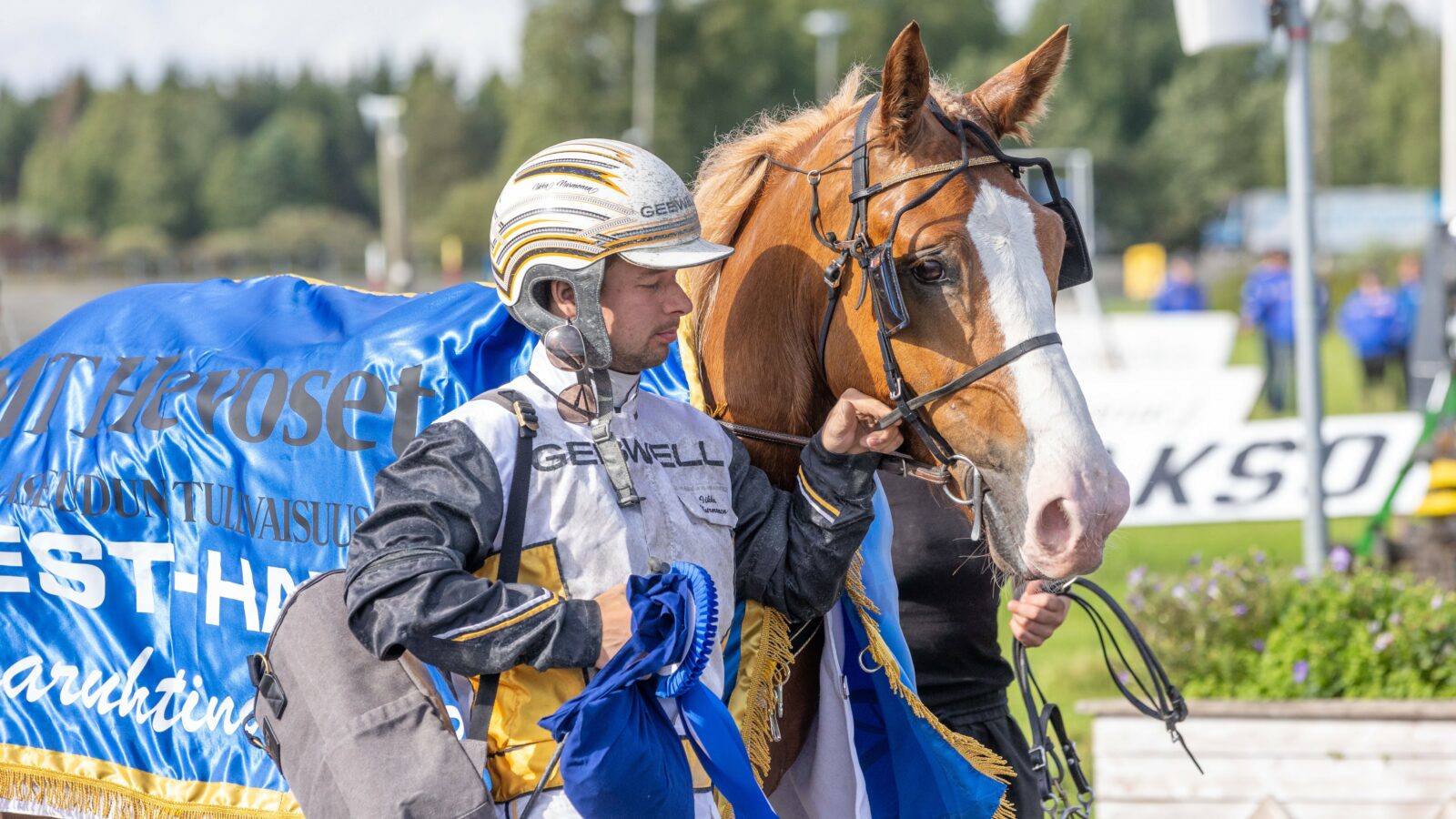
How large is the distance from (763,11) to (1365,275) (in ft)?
156

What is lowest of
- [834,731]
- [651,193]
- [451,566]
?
[834,731]

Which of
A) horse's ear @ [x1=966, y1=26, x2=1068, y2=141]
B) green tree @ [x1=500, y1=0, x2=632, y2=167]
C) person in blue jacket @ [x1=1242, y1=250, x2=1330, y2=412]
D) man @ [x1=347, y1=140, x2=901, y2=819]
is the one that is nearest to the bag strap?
man @ [x1=347, y1=140, x2=901, y2=819]

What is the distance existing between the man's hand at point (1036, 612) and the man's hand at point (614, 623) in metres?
1.17

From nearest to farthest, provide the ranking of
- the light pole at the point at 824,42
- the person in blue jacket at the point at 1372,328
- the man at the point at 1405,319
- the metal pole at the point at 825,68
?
the person in blue jacket at the point at 1372,328 → the man at the point at 1405,319 → the light pole at the point at 824,42 → the metal pole at the point at 825,68

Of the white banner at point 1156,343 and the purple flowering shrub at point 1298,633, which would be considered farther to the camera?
the white banner at point 1156,343

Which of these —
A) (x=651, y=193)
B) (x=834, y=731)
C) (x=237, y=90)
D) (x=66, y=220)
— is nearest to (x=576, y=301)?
(x=651, y=193)

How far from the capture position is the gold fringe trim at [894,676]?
9.02 ft

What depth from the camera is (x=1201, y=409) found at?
8891mm

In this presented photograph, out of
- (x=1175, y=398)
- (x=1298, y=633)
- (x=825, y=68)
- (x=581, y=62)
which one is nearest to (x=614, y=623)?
(x=1298, y=633)

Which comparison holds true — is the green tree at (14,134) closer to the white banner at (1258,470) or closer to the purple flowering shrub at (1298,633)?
the white banner at (1258,470)

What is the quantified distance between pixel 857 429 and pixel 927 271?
11.2 inches

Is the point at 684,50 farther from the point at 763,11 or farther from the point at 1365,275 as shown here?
the point at 1365,275

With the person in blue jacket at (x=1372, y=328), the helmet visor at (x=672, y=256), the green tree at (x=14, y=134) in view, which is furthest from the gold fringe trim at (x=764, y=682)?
the green tree at (x=14, y=134)

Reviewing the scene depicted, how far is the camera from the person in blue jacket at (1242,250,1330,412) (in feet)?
52.5
